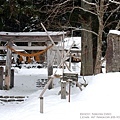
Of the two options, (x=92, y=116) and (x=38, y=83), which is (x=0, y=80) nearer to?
(x=38, y=83)

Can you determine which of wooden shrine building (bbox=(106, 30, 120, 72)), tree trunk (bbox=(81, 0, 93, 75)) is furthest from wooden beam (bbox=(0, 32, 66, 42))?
wooden shrine building (bbox=(106, 30, 120, 72))

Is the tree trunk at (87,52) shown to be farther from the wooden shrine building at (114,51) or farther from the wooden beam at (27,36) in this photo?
the wooden shrine building at (114,51)

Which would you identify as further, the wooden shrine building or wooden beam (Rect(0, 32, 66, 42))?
wooden beam (Rect(0, 32, 66, 42))

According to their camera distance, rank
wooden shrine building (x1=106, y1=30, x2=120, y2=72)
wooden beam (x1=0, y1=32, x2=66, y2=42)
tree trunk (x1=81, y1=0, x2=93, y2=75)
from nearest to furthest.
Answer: wooden shrine building (x1=106, y1=30, x2=120, y2=72) → wooden beam (x1=0, y1=32, x2=66, y2=42) → tree trunk (x1=81, y1=0, x2=93, y2=75)

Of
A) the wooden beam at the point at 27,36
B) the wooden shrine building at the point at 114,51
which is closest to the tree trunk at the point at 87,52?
the wooden beam at the point at 27,36

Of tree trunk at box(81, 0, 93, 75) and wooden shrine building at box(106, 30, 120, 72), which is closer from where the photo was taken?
wooden shrine building at box(106, 30, 120, 72)

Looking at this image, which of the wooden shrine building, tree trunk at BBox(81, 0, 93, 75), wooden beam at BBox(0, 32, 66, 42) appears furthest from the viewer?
tree trunk at BBox(81, 0, 93, 75)

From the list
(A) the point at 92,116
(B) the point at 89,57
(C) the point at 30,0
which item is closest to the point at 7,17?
(C) the point at 30,0

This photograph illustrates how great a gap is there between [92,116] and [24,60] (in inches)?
834

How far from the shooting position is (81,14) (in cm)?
1496

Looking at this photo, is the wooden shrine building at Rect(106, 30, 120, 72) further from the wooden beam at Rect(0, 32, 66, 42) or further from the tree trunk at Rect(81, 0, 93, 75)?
the tree trunk at Rect(81, 0, 93, 75)

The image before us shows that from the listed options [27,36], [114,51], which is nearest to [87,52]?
[27,36]

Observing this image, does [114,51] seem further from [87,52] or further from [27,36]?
[87,52]

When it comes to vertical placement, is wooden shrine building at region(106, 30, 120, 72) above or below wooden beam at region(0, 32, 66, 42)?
below
